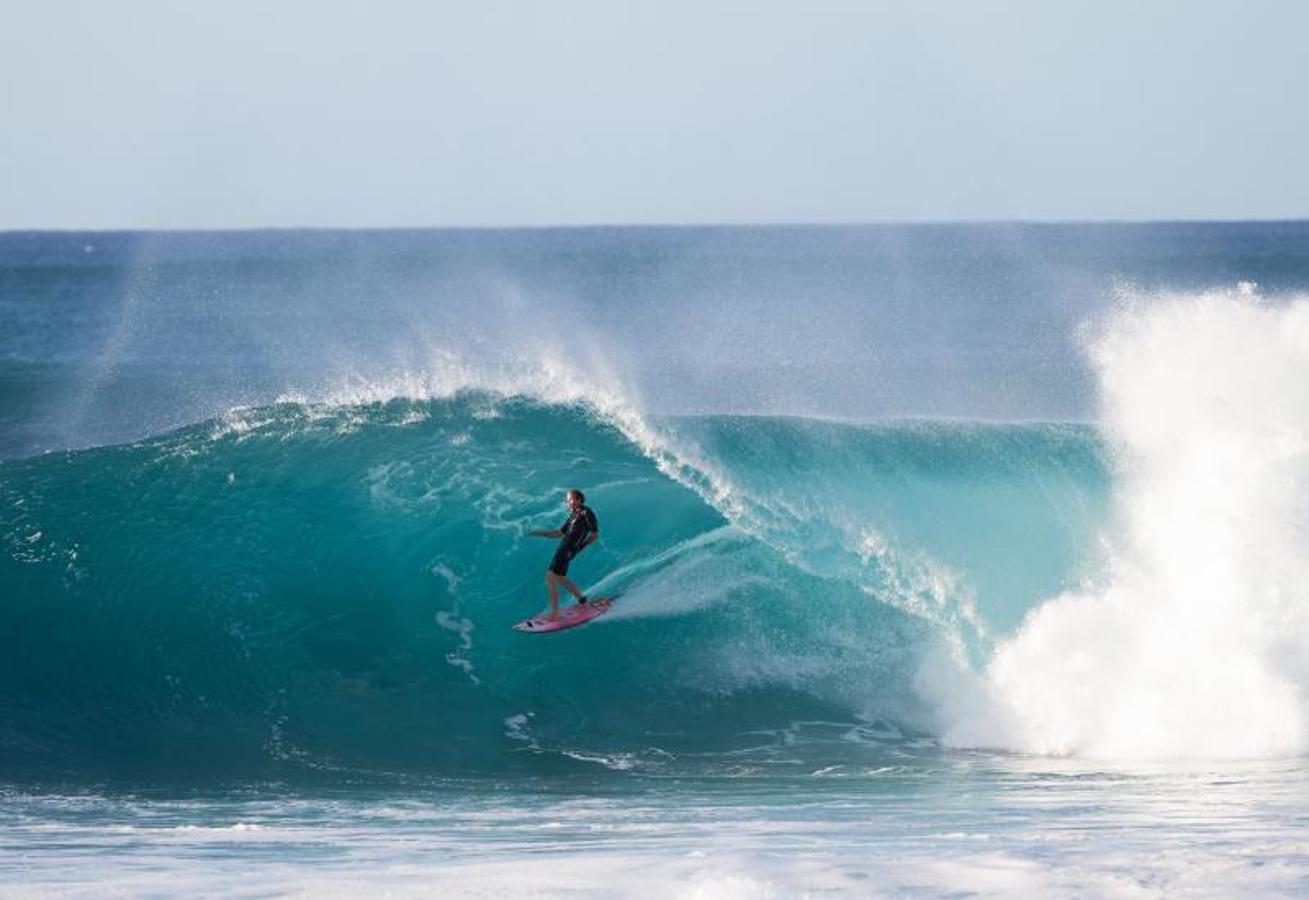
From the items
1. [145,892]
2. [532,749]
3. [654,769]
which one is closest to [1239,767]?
[654,769]

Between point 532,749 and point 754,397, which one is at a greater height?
point 754,397

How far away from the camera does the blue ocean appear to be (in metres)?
9.12

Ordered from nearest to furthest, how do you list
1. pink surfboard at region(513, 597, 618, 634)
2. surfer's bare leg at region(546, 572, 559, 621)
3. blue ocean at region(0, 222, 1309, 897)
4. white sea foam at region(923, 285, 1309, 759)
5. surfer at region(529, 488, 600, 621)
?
blue ocean at region(0, 222, 1309, 897)
white sea foam at region(923, 285, 1309, 759)
surfer at region(529, 488, 600, 621)
surfer's bare leg at region(546, 572, 559, 621)
pink surfboard at region(513, 597, 618, 634)

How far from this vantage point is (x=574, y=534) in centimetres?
1288

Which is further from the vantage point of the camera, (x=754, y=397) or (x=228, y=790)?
(x=754, y=397)

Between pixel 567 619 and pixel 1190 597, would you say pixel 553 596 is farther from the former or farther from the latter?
pixel 1190 597

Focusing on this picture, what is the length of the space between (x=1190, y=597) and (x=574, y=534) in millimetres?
4456

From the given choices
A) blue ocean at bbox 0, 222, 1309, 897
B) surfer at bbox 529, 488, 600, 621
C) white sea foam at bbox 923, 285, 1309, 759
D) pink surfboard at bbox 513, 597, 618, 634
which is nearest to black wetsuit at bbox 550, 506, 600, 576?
surfer at bbox 529, 488, 600, 621

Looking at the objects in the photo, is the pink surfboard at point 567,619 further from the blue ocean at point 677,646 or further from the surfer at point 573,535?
the blue ocean at point 677,646

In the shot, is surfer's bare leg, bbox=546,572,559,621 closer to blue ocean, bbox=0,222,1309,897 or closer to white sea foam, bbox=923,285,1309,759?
blue ocean, bbox=0,222,1309,897

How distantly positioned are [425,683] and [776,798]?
3.72 m

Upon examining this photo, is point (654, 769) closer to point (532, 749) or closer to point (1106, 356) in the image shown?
point (532, 749)

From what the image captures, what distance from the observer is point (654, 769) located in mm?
12016

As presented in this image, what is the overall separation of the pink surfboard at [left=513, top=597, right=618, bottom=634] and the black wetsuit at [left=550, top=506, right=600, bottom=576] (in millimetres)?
484
